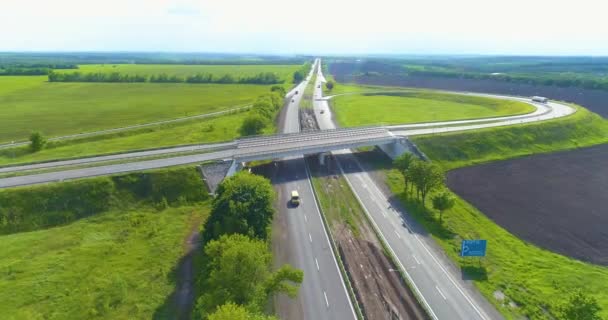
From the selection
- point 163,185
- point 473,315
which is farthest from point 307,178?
point 473,315

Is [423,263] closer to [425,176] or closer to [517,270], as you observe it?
[517,270]

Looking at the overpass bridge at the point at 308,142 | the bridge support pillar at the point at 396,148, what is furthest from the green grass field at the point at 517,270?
the overpass bridge at the point at 308,142

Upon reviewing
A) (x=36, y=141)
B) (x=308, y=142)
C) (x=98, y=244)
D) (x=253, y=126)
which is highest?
(x=253, y=126)

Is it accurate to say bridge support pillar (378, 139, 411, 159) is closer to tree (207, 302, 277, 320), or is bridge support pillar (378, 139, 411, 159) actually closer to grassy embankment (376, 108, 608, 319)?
grassy embankment (376, 108, 608, 319)

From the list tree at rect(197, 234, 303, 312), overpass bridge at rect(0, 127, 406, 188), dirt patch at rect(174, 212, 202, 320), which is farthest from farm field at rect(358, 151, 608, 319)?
dirt patch at rect(174, 212, 202, 320)

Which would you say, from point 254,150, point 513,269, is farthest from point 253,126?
point 513,269

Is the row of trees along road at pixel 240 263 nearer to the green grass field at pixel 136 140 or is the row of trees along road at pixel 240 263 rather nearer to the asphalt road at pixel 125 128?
the green grass field at pixel 136 140
